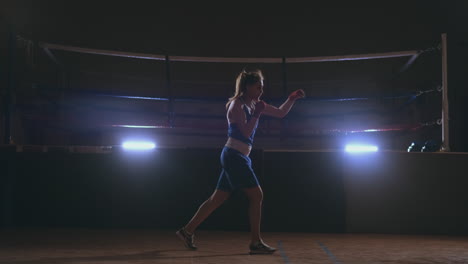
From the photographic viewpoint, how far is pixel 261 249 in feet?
11.5

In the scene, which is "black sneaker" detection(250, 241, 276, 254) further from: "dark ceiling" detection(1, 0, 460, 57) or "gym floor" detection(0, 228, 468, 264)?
"dark ceiling" detection(1, 0, 460, 57)

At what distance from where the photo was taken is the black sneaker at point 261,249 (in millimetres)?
3477

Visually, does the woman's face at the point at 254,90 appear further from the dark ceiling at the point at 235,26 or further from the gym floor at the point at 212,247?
the dark ceiling at the point at 235,26

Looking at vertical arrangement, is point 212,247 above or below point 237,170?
below

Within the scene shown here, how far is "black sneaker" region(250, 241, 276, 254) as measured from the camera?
11.4ft

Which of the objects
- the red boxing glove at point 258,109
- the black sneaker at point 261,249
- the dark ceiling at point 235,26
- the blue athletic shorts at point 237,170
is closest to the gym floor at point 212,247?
the black sneaker at point 261,249

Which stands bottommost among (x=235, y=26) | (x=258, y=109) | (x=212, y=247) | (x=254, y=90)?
(x=212, y=247)

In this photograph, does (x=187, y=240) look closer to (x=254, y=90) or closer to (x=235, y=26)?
(x=254, y=90)

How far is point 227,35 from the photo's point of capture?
7250 mm

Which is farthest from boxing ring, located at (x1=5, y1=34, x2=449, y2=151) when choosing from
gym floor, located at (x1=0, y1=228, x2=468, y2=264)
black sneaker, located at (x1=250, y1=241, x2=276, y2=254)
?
black sneaker, located at (x1=250, y1=241, x2=276, y2=254)

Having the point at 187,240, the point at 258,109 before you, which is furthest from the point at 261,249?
the point at 258,109

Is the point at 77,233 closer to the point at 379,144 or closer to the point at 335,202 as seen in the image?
the point at 335,202

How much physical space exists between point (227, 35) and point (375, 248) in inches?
172

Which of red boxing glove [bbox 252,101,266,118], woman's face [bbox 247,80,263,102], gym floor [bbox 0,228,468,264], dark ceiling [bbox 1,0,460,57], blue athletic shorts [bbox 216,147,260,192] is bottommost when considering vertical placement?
gym floor [bbox 0,228,468,264]
